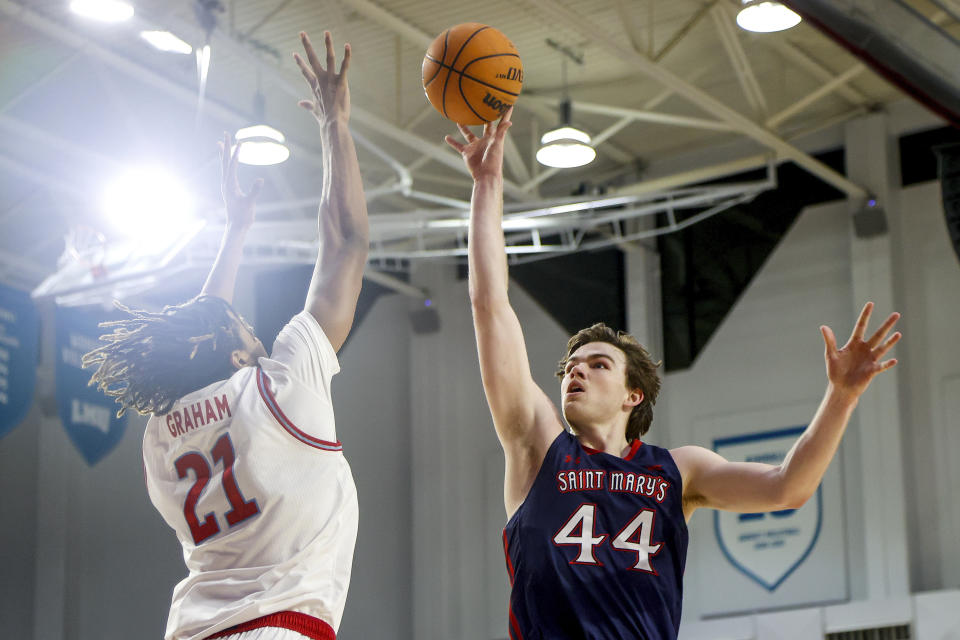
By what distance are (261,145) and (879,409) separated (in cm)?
774

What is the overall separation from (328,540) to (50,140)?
1189 centimetres

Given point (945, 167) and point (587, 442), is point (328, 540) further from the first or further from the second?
point (945, 167)

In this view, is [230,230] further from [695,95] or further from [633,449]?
[695,95]

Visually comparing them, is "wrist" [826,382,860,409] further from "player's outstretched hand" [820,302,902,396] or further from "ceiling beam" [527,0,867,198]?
"ceiling beam" [527,0,867,198]

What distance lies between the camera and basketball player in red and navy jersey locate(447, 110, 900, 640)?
13.5 feet

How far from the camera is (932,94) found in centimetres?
781

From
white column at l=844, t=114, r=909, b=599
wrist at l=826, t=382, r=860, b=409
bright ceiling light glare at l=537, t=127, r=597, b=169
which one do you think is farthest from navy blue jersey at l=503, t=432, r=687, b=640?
white column at l=844, t=114, r=909, b=599

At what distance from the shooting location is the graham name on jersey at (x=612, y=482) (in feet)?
14.2

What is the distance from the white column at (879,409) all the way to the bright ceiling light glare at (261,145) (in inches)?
280

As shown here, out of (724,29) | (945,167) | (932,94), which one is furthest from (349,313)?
(724,29)

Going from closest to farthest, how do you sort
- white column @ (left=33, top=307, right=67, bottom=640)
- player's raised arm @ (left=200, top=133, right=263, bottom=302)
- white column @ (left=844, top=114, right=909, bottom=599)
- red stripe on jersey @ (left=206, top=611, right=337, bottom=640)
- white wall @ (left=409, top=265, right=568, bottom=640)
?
red stripe on jersey @ (left=206, top=611, right=337, bottom=640) < player's raised arm @ (left=200, top=133, right=263, bottom=302) < white column @ (left=844, top=114, right=909, bottom=599) < white column @ (left=33, top=307, right=67, bottom=640) < white wall @ (left=409, top=265, right=568, bottom=640)

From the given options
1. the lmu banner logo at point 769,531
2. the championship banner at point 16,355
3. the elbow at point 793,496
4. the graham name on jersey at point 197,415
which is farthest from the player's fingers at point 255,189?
the lmu banner logo at point 769,531

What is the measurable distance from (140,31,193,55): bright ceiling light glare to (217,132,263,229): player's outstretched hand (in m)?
7.49

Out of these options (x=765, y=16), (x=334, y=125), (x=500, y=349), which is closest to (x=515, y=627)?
(x=500, y=349)
